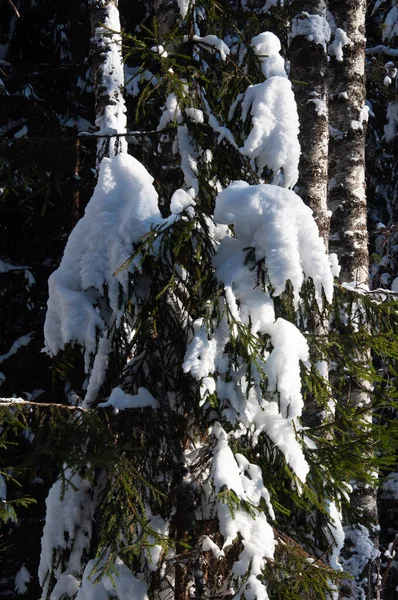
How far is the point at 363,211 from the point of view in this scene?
5.17 metres

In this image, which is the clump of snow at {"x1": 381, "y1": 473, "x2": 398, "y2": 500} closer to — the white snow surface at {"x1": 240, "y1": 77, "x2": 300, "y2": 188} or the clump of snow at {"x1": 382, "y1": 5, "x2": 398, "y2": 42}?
the clump of snow at {"x1": 382, "y1": 5, "x2": 398, "y2": 42}

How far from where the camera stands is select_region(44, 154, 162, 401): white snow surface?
2643 mm

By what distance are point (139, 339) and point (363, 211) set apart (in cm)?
288

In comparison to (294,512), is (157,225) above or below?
above

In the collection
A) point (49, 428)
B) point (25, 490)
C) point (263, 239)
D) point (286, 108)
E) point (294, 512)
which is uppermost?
point (286, 108)

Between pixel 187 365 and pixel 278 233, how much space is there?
2.00 feet

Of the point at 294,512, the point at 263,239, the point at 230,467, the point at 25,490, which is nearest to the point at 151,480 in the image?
the point at 230,467

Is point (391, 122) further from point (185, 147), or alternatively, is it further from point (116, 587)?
point (116, 587)

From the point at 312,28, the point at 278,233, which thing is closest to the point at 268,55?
the point at 278,233

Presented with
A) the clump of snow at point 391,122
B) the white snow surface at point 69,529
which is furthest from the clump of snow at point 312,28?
the clump of snow at point 391,122

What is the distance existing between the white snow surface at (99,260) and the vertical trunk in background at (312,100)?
5.42 ft

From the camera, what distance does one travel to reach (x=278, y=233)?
8.04 feet

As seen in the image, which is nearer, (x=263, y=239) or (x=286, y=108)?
(x=263, y=239)

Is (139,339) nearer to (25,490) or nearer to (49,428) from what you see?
(49,428)
